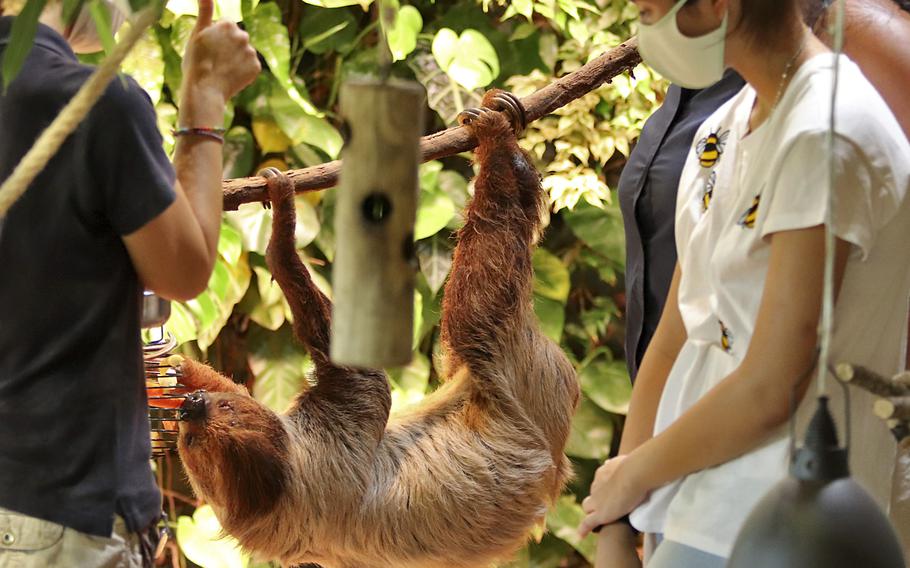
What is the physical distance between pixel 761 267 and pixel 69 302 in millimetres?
670

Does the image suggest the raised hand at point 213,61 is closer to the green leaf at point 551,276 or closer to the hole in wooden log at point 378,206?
the hole in wooden log at point 378,206

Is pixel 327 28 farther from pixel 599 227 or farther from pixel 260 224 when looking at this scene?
pixel 599 227

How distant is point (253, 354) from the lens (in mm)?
3043

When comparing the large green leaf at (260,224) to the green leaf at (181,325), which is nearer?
the green leaf at (181,325)

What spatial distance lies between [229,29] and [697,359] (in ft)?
2.01

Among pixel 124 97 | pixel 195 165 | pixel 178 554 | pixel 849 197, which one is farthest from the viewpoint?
pixel 178 554

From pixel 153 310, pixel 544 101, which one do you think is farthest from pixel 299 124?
pixel 153 310

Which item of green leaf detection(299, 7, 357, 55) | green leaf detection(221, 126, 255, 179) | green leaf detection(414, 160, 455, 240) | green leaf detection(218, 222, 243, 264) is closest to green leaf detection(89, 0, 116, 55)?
green leaf detection(218, 222, 243, 264)

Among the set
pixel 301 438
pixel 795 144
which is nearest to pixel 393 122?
pixel 795 144

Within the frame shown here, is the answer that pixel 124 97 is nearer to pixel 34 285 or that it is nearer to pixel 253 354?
pixel 34 285

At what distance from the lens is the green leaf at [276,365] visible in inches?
118

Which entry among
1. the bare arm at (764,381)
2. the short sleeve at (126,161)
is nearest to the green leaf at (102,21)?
the short sleeve at (126,161)

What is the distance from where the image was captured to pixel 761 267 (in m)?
1.00

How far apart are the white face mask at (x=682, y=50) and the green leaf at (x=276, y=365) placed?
2.09m
